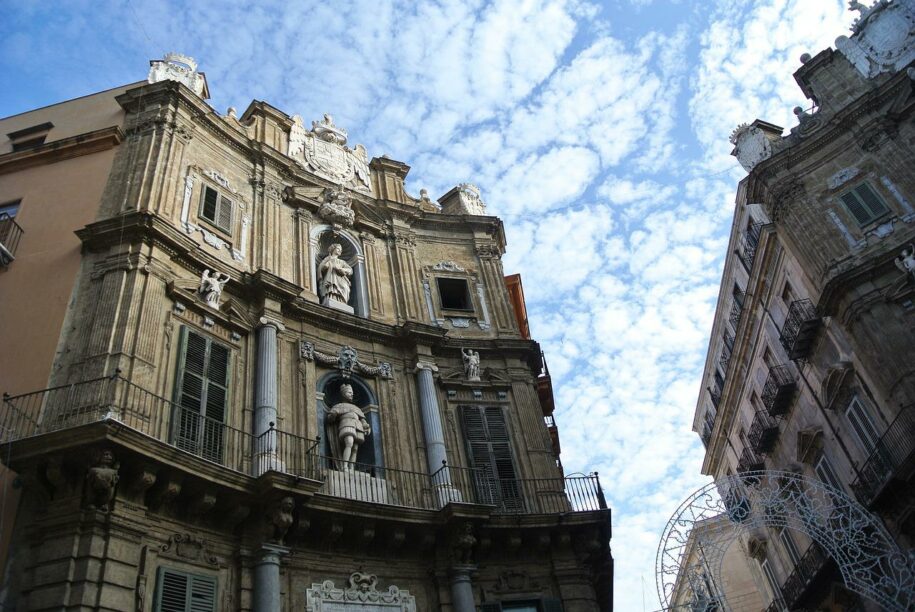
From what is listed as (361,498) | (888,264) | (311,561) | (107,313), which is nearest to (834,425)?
(888,264)

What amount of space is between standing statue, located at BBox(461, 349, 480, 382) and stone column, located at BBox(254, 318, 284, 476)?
4.56 m

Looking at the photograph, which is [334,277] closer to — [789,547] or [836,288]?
[836,288]

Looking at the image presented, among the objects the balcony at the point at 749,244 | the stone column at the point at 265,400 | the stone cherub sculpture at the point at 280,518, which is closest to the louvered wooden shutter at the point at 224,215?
the stone column at the point at 265,400

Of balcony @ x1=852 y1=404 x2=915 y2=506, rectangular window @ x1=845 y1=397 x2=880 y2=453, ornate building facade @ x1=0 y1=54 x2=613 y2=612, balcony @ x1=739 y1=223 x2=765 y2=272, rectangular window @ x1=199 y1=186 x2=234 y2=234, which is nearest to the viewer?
ornate building facade @ x1=0 y1=54 x2=613 y2=612

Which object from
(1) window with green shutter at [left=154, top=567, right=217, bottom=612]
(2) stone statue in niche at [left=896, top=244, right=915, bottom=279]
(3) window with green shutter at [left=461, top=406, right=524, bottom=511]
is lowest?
(1) window with green shutter at [left=154, top=567, right=217, bottom=612]

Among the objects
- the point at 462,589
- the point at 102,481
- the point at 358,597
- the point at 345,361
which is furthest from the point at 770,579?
the point at 102,481

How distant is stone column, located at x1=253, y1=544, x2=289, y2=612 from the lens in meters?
11.5

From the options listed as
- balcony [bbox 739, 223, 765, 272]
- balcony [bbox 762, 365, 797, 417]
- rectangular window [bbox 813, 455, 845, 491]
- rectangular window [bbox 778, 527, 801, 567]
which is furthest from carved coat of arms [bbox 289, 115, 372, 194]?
rectangular window [bbox 778, 527, 801, 567]

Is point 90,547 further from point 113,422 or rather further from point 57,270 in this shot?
point 57,270

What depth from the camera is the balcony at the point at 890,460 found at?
17000 millimetres

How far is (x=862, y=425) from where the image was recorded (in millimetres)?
19547

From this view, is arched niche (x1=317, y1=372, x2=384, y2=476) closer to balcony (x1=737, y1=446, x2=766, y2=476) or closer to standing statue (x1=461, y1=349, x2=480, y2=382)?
standing statue (x1=461, y1=349, x2=480, y2=382)

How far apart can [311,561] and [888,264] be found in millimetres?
15916

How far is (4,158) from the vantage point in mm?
16953
